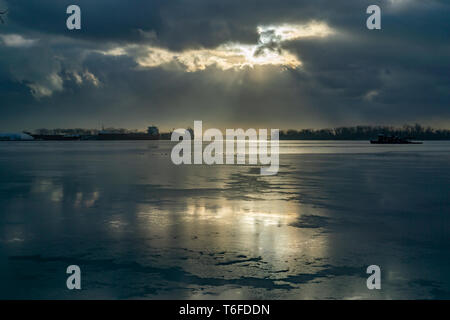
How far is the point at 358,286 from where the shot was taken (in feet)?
27.5

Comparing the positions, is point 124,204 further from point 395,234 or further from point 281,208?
point 395,234

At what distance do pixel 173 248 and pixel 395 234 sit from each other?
6497 mm

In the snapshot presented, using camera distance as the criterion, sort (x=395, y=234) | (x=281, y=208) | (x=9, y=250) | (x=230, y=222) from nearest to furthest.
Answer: (x=9, y=250), (x=395, y=234), (x=230, y=222), (x=281, y=208)
